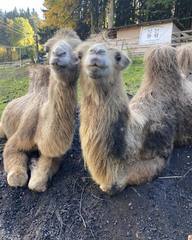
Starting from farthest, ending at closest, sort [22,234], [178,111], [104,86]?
[178,111] → [22,234] → [104,86]

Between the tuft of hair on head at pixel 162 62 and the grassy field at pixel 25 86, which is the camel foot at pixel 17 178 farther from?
the grassy field at pixel 25 86

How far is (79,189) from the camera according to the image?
343 cm

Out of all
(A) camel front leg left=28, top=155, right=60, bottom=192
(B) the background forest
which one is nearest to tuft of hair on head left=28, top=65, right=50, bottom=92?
(A) camel front leg left=28, top=155, right=60, bottom=192

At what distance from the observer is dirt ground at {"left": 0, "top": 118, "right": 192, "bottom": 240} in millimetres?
2957

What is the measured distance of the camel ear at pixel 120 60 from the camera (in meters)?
2.79

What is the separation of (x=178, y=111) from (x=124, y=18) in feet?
73.9

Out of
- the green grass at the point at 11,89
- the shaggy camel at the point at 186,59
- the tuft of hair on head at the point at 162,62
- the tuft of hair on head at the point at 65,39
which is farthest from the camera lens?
the green grass at the point at 11,89

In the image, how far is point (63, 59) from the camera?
2799 mm

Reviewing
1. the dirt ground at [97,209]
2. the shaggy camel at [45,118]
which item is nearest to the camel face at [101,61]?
the shaggy camel at [45,118]

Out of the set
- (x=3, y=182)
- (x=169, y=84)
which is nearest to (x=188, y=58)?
(x=169, y=84)

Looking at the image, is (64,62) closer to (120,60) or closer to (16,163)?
(120,60)

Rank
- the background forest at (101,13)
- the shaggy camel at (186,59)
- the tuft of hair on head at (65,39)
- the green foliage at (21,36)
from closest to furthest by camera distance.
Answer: the tuft of hair on head at (65,39)
the shaggy camel at (186,59)
the background forest at (101,13)
the green foliage at (21,36)

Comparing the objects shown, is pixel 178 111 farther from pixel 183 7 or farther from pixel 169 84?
pixel 183 7

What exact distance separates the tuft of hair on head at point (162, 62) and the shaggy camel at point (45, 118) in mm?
747
